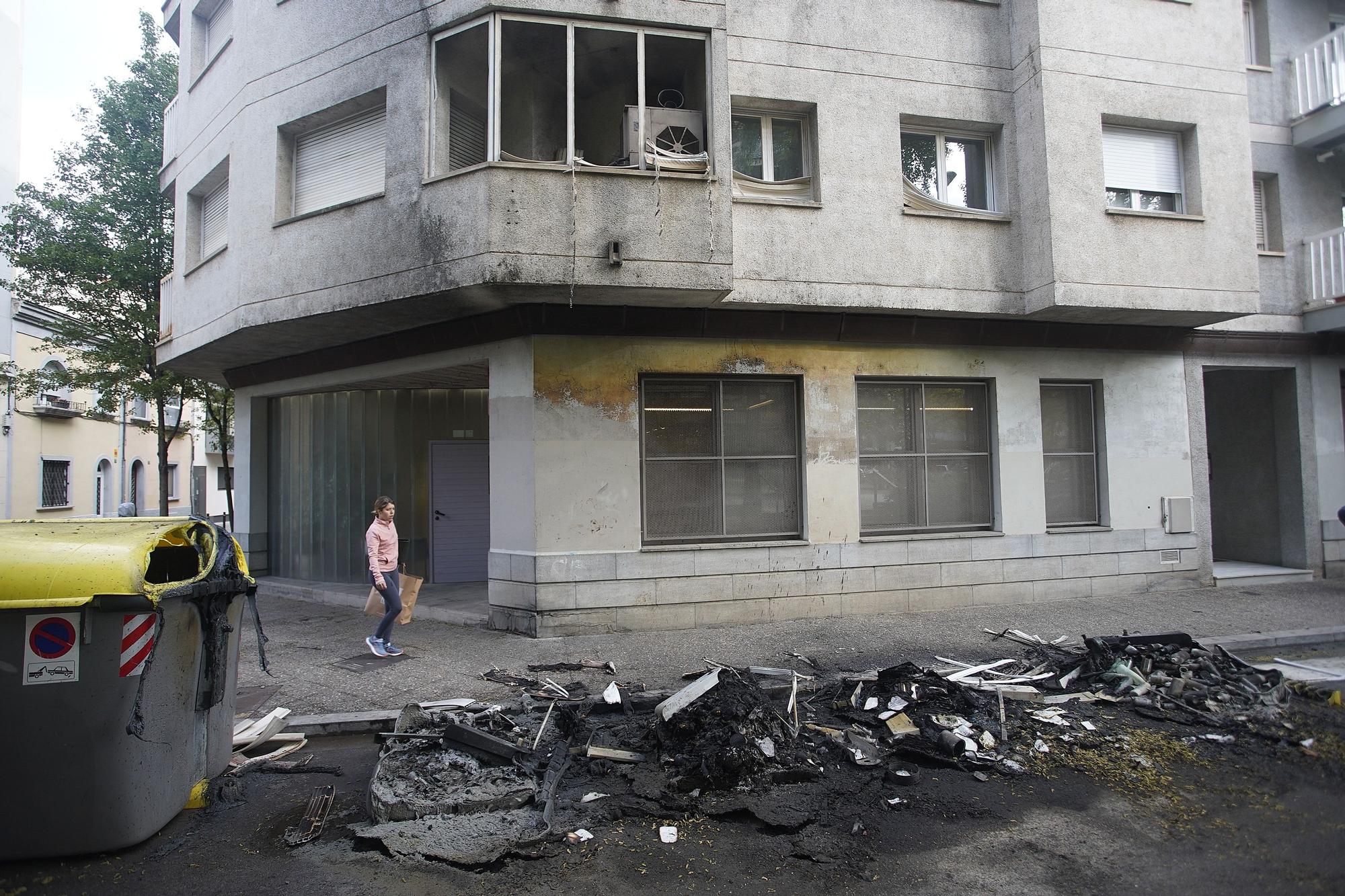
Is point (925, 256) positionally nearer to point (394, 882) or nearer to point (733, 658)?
point (733, 658)

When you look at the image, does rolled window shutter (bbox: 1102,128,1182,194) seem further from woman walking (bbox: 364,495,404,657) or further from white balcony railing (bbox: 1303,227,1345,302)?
woman walking (bbox: 364,495,404,657)

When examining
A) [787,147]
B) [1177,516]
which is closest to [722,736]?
[787,147]

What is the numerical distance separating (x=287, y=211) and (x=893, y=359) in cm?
862

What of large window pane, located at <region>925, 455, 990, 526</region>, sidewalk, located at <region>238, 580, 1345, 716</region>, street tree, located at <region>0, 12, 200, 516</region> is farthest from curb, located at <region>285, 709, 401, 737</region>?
street tree, located at <region>0, 12, 200, 516</region>

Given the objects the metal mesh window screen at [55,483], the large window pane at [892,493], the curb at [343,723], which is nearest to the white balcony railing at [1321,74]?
the large window pane at [892,493]

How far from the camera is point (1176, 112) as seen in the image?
10102 millimetres

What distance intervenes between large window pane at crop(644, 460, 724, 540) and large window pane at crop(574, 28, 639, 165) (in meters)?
3.83

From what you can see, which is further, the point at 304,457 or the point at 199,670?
the point at 304,457

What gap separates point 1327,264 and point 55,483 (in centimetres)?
3442

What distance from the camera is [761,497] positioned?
30.7 feet

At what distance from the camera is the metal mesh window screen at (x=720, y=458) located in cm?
904

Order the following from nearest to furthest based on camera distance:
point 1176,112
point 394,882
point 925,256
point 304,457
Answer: point 394,882 < point 925,256 < point 1176,112 < point 304,457

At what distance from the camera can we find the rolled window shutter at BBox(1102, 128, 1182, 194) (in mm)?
10109

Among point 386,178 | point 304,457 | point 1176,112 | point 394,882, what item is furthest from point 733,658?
point 1176,112
